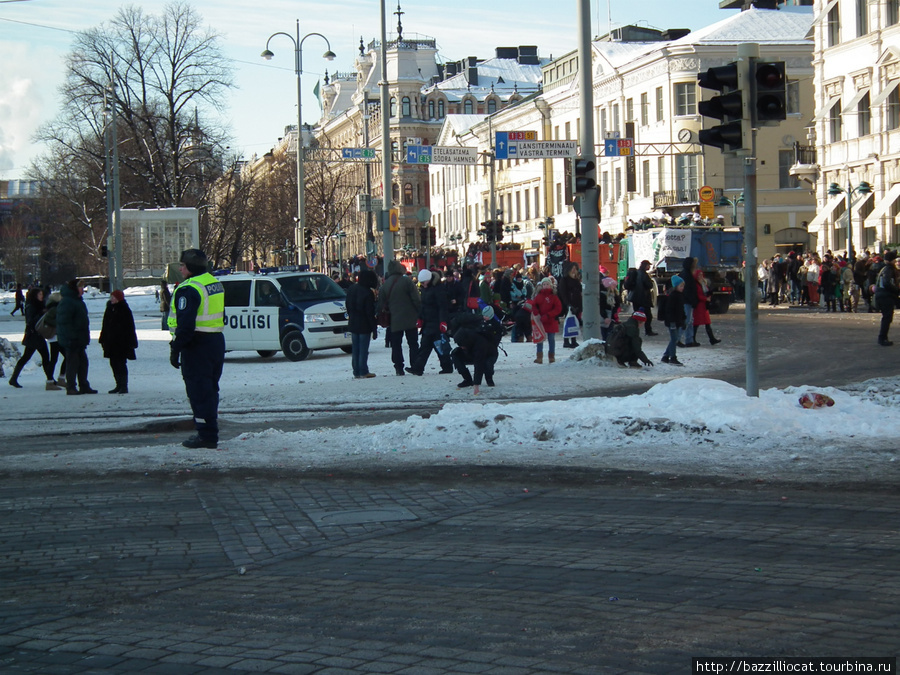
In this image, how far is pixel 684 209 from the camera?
61531 millimetres

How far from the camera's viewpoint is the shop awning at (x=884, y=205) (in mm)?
42719

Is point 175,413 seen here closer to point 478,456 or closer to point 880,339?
point 478,456

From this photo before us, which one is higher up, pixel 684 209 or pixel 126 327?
pixel 684 209

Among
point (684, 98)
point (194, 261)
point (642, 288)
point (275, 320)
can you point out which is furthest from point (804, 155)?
point (194, 261)

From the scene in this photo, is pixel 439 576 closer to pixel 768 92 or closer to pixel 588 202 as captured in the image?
pixel 768 92

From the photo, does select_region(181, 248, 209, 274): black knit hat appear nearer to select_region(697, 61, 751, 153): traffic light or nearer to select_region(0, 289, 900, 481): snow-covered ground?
select_region(0, 289, 900, 481): snow-covered ground

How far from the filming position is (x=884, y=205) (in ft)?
142

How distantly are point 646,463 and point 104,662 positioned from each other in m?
5.71

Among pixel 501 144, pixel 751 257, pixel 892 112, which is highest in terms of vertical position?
pixel 892 112

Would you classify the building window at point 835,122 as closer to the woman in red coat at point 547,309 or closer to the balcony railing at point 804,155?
the balcony railing at point 804,155

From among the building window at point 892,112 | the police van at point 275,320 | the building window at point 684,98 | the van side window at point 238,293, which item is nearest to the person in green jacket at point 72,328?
the police van at point 275,320

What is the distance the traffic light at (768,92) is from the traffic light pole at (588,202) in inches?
312

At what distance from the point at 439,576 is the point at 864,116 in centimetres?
4496

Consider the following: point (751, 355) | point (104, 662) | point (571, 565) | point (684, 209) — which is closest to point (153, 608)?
point (104, 662)
